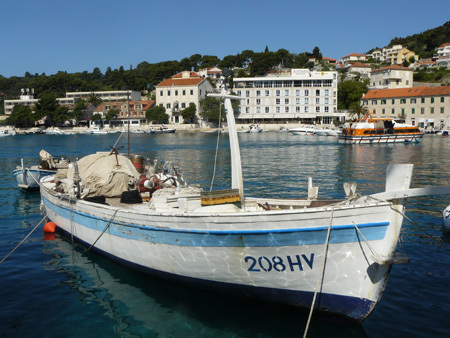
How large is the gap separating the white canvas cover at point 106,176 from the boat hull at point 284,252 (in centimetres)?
445

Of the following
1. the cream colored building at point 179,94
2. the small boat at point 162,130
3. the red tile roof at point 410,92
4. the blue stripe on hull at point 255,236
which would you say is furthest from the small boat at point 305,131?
the blue stripe on hull at point 255,236

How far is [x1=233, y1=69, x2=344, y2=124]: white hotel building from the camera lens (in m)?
107

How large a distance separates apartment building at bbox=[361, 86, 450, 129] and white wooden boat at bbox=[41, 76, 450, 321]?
87638 mm

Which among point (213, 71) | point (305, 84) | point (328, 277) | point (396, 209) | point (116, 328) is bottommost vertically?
point (116, 328)

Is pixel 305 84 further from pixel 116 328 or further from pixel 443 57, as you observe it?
pixel 116 328

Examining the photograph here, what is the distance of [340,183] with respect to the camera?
26.8 m

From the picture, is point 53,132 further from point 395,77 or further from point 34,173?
point 395,77

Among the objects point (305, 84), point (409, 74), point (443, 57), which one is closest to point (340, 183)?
point (305, 84)

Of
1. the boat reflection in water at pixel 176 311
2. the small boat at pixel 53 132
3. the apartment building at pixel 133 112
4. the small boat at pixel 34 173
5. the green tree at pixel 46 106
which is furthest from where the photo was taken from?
the green tree at pixel 46 106

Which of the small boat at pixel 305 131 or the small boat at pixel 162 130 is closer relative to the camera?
the small boat at pixel 305 131

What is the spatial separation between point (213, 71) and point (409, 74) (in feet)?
225

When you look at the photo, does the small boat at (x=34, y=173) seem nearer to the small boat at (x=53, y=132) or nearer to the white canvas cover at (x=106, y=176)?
the white canvas cover at (x=106, y=176)

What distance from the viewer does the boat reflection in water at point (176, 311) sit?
8.55 meters

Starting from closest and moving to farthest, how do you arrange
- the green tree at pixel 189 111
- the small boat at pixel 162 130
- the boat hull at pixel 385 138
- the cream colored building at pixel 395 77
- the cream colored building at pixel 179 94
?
the boat hull at pixel 385 138 < the small boat at pixel 162 130 < the cream colored building at pixel 395 77 < the green tree at pixel 189 111 < the cream colored building at pixel 179 94
